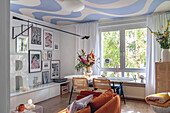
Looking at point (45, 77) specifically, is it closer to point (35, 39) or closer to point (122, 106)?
point (35, 39)

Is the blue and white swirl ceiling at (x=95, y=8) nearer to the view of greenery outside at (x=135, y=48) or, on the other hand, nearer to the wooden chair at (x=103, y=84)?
the view of greenery outside at (x=135, y=48)

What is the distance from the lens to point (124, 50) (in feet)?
16.6

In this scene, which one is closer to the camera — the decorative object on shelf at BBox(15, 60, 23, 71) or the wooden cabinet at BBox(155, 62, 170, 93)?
the wooden cabinet at BBox(155, 62, 170, 93)

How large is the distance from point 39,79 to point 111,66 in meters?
2.56

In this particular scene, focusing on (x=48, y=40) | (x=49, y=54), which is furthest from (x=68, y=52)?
(x=48, y=40)

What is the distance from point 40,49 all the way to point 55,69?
42.3 inches

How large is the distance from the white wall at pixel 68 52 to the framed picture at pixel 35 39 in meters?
1.11

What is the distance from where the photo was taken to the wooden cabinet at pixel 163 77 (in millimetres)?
3678

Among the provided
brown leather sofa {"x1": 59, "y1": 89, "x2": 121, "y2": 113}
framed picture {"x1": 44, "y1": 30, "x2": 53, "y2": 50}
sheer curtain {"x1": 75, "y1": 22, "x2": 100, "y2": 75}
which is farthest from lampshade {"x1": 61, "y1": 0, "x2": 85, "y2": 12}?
framed picture {"x1": 44, "y1": 30, "x2": 53, "y2": 50}

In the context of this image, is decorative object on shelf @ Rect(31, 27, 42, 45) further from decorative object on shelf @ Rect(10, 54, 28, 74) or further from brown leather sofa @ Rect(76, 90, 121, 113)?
brown leather sofa @ Rect(76, 90, 121, 113)

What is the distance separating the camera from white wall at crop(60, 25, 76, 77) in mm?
5844

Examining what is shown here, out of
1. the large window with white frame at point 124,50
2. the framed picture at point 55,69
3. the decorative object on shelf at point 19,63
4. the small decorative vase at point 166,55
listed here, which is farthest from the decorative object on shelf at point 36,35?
the small decorative vase at point 166,55

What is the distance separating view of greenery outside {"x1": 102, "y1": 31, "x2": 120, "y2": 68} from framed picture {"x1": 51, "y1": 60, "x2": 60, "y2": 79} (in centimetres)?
184

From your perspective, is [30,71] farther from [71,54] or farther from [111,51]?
[111,51]
